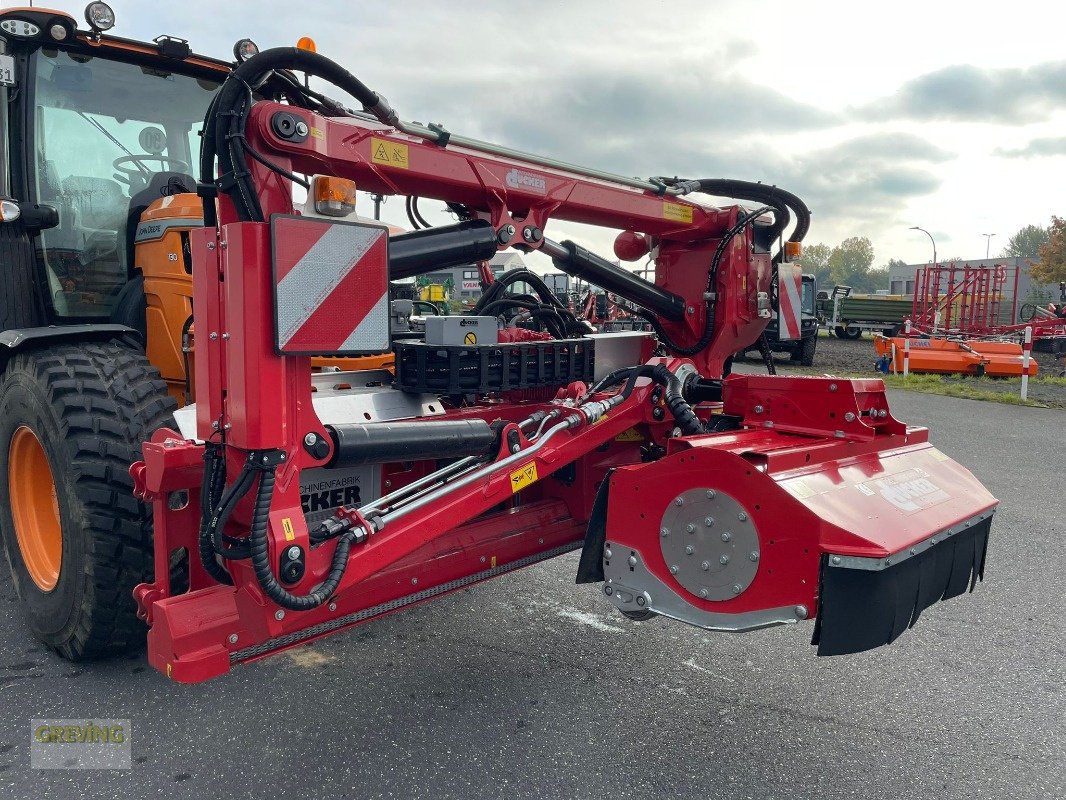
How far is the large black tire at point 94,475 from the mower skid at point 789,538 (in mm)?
1716

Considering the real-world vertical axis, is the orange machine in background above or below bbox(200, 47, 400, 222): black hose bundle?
below

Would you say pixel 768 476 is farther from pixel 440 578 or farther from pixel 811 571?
pixel 440 578

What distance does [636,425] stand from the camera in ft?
11.3

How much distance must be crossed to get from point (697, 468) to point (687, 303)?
1636mm

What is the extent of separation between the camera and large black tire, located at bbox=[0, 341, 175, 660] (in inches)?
114

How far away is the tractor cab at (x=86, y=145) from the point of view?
11.9 ft

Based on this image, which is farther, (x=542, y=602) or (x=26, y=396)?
(x=542, y=602)

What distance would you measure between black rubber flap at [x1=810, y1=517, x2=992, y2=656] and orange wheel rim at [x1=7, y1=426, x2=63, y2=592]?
10.0 feet

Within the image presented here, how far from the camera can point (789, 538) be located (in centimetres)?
233

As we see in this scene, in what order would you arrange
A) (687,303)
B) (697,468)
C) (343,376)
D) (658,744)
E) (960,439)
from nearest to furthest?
(697,468)
(658,744)
(343,376)
(687,303)
(960,439)

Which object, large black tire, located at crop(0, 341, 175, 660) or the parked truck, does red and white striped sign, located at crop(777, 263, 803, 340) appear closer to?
large black tire, located at crop(0, 341, 175, 660)

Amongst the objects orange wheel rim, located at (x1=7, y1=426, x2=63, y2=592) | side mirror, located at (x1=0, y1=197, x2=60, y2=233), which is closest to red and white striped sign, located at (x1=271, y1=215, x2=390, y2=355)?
orange wheel rim, located at (x1=7, y1=426, x2=63, y2=592)

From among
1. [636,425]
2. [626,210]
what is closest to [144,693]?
[636,425]

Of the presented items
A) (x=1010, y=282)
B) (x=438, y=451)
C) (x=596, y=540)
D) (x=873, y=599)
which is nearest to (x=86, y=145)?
(x=438, y=451)
